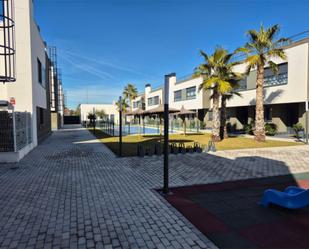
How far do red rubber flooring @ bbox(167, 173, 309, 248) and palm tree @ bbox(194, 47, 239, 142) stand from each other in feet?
35.1

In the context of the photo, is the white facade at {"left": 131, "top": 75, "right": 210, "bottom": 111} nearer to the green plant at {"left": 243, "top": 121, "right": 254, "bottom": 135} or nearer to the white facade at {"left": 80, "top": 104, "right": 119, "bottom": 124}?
the green plant at {"left": 243, "top": 121, "right": 254, "bottom": 135}

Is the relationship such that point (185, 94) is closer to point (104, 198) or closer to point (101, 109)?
point (104, 198)

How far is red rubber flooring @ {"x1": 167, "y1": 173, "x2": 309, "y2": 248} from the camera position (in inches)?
147

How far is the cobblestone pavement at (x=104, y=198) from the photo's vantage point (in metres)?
3.80

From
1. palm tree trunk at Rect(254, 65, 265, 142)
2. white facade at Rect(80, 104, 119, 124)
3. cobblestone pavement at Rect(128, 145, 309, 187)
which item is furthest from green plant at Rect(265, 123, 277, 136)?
white facade at Rect(80, 104, 119, 124)

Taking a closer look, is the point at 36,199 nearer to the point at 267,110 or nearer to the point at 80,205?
the point at 80,205

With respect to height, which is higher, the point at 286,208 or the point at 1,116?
the point at 1,116

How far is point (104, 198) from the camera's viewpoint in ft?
18.5

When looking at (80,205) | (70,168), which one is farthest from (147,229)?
(70,168)

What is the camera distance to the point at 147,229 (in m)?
4.10

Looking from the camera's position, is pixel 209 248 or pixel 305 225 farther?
pixel 305 225

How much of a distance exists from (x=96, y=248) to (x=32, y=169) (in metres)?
6.29

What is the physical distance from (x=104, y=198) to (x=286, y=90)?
1902 centimetres

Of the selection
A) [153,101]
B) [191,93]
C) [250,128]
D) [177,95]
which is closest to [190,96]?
[191,93]
